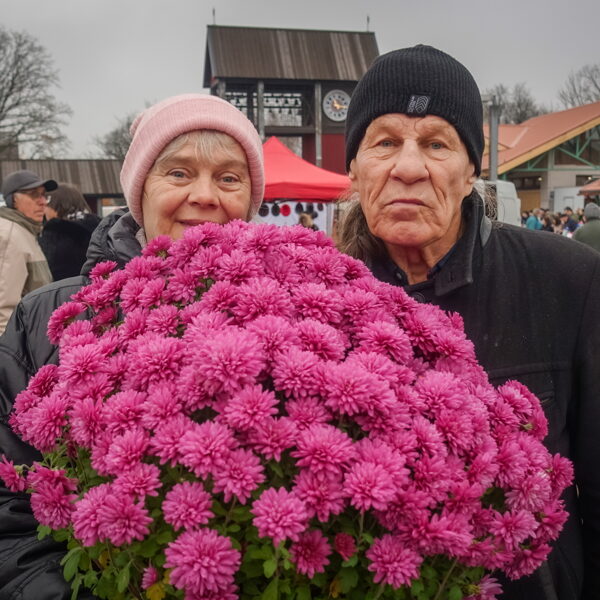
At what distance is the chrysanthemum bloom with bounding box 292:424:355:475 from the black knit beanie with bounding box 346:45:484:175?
1.07m

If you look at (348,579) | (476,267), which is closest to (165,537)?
(348,579)

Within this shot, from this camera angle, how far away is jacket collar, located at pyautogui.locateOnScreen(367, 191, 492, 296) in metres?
1.76

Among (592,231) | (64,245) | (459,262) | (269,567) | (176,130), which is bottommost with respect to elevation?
(592,231)

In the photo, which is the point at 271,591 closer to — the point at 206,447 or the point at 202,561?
the point at 202,561

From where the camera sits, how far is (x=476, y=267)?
184 centimetres

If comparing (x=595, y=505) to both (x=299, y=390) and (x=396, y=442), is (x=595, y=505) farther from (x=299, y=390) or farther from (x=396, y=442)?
(x=299, y=390)

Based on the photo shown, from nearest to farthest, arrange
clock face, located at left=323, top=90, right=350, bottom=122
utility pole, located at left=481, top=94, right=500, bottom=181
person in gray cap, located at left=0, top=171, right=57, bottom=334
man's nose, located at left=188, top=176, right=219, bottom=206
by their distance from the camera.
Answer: man's nose, located at left=188, top=176, right=219, bottom=206, person in gray cap, located at left=0, top=171, right=57, bottom=334, utility pole, located at left=481, top=94, right=500, bottom=181, clock face, located at left=323, top=90, right=350, bottom=122

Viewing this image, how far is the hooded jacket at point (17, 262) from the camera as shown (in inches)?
174

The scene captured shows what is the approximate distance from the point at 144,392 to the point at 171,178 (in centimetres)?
101

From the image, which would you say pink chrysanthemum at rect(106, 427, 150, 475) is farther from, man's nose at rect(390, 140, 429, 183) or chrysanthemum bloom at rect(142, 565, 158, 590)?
man's nose at rect(390, 140, 429, 183)

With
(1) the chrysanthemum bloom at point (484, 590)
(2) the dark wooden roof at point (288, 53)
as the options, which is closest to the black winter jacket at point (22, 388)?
(1) the chrysanthemum bloom at point (484, 590)

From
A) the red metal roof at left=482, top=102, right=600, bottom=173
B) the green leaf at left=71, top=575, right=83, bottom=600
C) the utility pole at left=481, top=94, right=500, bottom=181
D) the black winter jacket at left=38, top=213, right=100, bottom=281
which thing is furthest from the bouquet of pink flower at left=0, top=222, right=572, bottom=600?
the red metal roof at left=482, top=102, right=600, bottom=173

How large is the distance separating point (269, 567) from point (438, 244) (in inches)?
46.7

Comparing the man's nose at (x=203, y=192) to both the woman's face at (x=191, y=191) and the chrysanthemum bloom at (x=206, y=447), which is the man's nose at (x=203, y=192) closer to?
the woman's face at (x=191, y=191)
